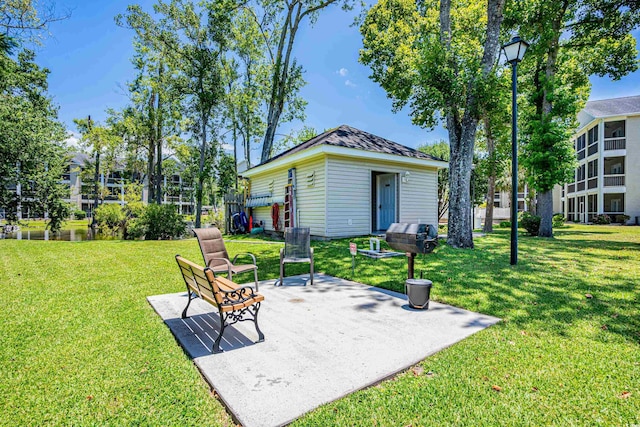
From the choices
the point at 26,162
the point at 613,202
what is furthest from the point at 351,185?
the point at 613,202

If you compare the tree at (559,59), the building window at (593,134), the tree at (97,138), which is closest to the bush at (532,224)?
the tree at (559,59)

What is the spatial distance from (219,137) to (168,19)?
910 cm

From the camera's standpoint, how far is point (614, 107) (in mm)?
25266

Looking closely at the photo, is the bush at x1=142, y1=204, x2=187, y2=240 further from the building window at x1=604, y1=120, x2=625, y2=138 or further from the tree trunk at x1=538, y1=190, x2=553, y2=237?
the building window at x1=604, y1=120, x2=625, y2=138

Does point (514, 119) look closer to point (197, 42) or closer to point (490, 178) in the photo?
point (490, 178)

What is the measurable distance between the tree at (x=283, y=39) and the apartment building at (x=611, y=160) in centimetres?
2196

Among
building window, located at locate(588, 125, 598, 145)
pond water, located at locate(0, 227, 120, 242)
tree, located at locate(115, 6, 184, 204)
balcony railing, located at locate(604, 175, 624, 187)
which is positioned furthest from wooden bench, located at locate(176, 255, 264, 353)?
building window, located at locate(588, 125, 598, 145)

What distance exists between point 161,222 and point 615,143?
108ft

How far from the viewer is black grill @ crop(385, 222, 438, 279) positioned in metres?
4.21

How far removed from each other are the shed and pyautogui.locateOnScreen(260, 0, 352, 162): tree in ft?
18.0

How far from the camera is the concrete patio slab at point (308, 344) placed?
224cm

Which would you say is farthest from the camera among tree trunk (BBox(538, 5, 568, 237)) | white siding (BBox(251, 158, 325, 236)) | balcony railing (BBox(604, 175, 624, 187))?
balcony railing (BBox(604, 175, 624, 187))

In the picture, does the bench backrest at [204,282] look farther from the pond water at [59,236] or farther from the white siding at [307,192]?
the pond water at [59,236]

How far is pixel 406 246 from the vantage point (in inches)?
173
